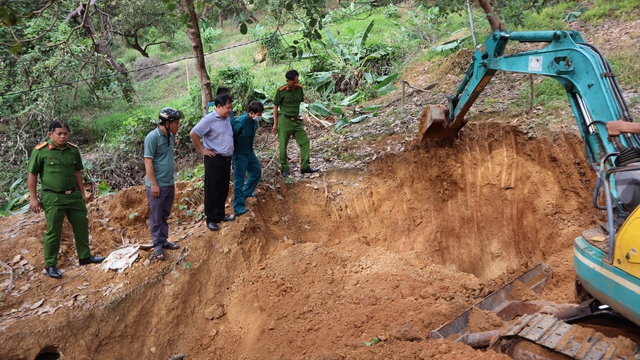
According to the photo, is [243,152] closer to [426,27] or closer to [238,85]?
[238,85]

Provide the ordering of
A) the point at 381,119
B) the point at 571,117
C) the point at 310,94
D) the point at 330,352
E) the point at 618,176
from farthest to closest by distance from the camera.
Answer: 1. the point at 310,94
2. the point at 381,119
3. the point at 571,117
4. the point at 330,352
5. the point at 618,176

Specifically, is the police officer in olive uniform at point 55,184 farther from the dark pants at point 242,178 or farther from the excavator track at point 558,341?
the excavator track at point 558,341

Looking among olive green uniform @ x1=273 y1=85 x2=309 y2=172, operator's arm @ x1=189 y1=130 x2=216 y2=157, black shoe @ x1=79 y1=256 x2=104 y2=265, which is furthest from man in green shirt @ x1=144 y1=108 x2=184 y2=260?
olive green uniform @ x1=273 y1=85 x2=309 y2=172

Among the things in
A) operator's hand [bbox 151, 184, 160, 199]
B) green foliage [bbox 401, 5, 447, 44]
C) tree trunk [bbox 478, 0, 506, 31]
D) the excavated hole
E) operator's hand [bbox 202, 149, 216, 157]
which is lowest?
the excavated hole

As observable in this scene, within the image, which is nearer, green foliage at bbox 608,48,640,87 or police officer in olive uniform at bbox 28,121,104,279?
police officer in olive uniform at bbox 28,121,104,279

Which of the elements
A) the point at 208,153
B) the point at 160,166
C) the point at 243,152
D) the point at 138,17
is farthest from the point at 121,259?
the point at 138,17

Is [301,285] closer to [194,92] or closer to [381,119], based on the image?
[381,119]

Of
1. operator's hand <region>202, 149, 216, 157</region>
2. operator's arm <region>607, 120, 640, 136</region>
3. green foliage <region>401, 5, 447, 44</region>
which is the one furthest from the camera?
green foliage <region>401, 5, 447, 44</region>

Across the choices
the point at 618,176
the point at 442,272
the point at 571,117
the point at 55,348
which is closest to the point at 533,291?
the point at 442,272

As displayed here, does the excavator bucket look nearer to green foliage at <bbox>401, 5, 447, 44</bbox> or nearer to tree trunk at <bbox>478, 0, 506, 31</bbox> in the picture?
tree trunk at <bbox>478, 0, 506, 31</bbox>

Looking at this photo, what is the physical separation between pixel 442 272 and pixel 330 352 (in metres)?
1.97

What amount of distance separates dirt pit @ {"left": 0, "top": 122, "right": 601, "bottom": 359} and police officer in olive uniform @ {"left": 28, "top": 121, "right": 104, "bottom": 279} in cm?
48

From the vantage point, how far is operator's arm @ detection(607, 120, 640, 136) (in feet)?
10.8

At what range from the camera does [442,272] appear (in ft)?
17.7
